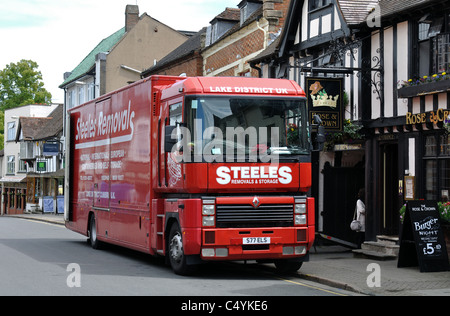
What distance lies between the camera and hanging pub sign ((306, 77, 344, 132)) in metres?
17.9

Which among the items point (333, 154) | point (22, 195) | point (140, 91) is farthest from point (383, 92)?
point (22, 195)

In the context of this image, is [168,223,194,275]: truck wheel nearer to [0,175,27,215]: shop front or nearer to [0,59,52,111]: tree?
[0,175,27,215]: shop front

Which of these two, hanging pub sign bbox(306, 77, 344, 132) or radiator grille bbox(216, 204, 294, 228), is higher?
hanging pub sign bbox(306, 77, 344, 132)

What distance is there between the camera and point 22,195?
71.6 meters

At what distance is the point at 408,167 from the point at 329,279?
4.91m

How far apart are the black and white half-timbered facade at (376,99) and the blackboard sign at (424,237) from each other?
1.37 metres

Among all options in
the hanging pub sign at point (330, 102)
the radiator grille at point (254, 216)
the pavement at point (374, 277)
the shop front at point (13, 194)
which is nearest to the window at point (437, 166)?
the pavement at point (374, 277)

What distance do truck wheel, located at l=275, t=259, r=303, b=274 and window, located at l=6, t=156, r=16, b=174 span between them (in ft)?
212

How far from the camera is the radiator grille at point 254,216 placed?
1275 cm

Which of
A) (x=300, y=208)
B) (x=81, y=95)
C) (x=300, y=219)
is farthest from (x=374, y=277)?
(x=81, y=95)

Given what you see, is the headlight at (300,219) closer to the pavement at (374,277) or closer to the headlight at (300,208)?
the headlight at (300,208)

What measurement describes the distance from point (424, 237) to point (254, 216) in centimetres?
362

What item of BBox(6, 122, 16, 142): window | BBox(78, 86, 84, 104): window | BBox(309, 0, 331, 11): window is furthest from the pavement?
BBox(6, 122, 16, 142): window

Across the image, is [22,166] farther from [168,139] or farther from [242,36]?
[168,139]
